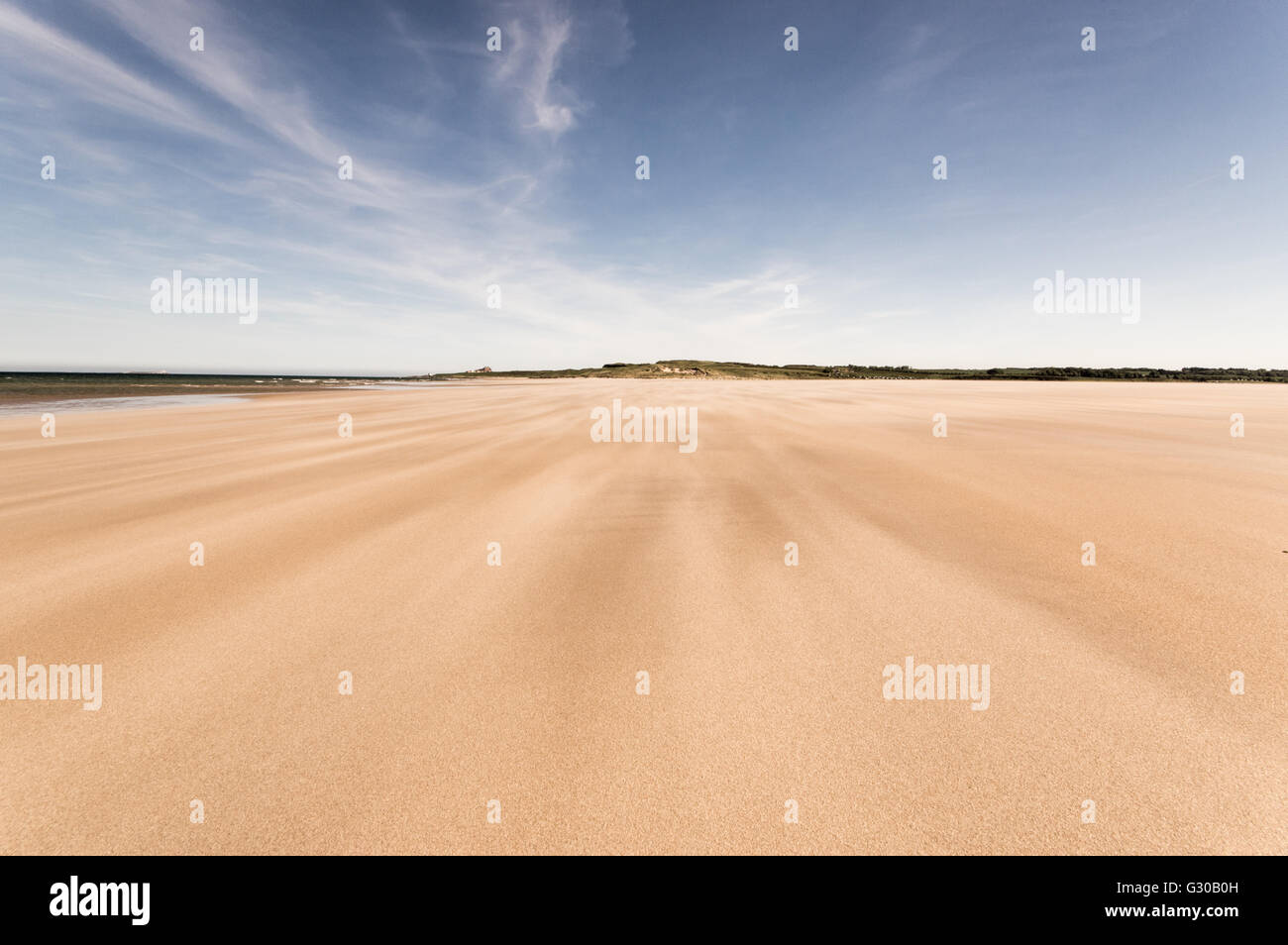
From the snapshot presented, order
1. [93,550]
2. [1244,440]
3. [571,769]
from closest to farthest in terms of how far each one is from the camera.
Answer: [571,769]
[93,550]
[1244,440]

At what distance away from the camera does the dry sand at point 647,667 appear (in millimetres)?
2812

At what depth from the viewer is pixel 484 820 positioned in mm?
2812

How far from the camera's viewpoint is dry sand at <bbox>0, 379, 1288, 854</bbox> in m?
2.81

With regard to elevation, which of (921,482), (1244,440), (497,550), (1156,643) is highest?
(1244,440)

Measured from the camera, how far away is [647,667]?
4.27m

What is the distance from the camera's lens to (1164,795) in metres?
2.88

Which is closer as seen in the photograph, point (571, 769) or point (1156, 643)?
point (571, 769)

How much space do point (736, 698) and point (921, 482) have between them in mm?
8569

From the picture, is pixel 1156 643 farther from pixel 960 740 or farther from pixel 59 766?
pixel 59 766
